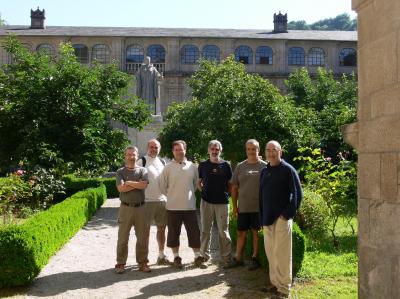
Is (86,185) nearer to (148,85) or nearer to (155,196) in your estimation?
(148,85)

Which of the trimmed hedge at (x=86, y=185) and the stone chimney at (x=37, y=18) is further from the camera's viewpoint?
the stone chimney at (x=37, y=18)

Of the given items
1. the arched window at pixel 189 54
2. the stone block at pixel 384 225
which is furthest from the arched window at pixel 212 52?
the stone block at pixel 384 225

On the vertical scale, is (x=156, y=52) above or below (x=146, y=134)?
above

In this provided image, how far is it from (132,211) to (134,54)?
37.2m

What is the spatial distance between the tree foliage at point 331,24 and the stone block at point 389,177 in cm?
8352

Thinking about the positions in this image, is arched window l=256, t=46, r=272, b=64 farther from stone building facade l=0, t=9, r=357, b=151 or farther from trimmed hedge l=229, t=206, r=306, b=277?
trimmed hedge l=229, t=206, r=306, b=277

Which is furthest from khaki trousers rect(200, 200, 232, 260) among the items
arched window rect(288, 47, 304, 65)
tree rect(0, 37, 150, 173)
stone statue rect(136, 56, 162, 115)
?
arched window rect(288, 47, 304, 65)

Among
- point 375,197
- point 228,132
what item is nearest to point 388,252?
point 375,197

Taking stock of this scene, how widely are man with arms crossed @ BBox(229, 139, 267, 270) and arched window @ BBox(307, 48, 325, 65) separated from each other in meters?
39.0

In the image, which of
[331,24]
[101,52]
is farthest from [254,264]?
[331,24]

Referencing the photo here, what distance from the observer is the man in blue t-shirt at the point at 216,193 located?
7.43 meters

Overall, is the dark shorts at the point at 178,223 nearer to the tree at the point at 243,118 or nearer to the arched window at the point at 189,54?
the tree at the point at 243,118

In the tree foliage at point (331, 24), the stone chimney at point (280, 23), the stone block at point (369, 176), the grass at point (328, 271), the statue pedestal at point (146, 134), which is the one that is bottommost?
the grass at point (328, 271)

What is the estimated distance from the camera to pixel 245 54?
1718 inches
